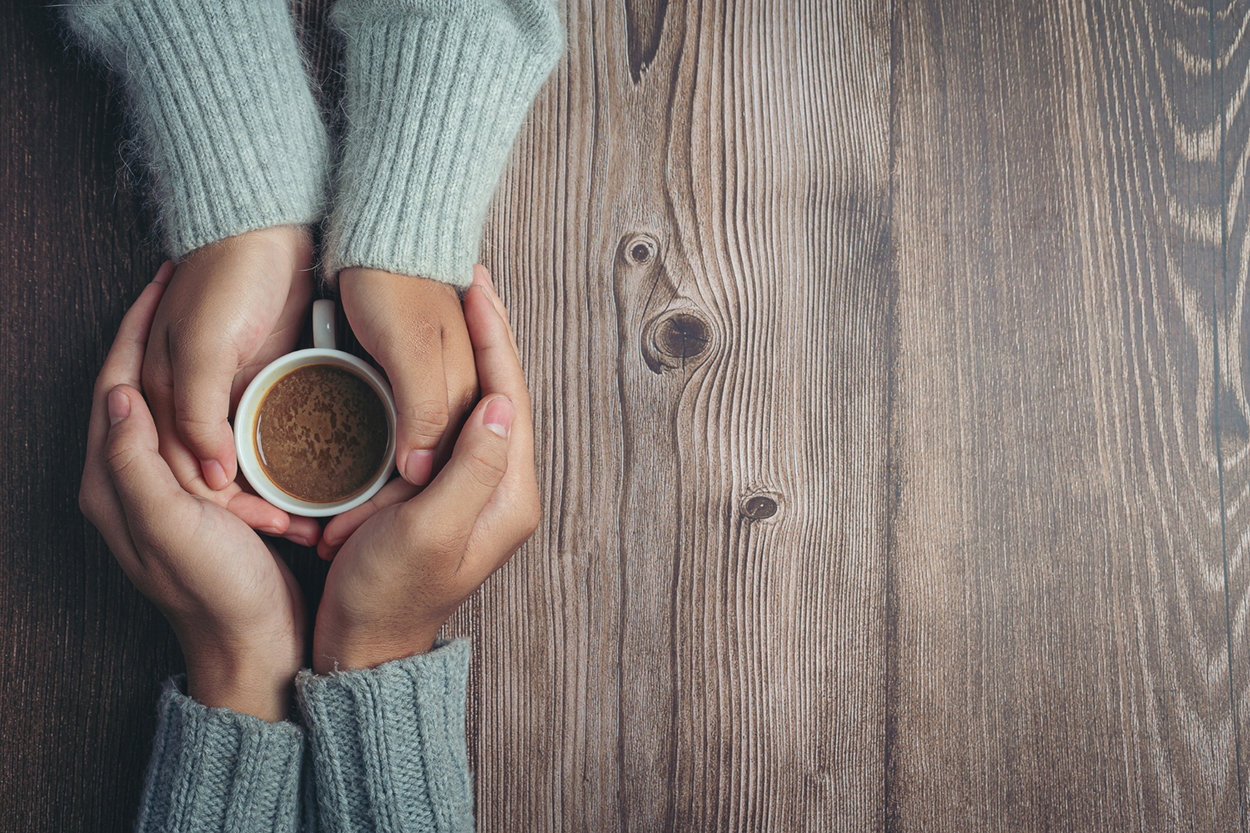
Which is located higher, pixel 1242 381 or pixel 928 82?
pixel 928 82

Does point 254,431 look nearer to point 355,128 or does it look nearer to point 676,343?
point 355,128

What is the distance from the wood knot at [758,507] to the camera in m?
0.83

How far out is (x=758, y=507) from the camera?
83 centimetres

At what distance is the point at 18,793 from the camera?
771 mm

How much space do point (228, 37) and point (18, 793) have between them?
2.80ft

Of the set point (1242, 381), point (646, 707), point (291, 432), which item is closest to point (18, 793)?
point (291, 432)

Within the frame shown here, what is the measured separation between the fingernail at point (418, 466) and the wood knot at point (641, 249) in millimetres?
336

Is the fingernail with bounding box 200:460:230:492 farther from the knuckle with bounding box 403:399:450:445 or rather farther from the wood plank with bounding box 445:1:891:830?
the wood plank with bounding box 445:1:891:830

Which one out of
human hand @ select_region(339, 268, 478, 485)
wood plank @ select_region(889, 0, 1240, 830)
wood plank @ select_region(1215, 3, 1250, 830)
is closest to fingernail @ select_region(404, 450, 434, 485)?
human hand @ select_region(339, 268, 478, 485)

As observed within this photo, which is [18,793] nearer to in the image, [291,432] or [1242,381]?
[291,432]

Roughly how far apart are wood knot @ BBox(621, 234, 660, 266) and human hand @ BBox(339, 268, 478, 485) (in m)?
0.23

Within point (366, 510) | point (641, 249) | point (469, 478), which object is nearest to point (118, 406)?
point (366, 510)

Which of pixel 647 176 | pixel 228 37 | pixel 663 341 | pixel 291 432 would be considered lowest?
pixel 291 432

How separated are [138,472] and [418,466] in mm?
262
